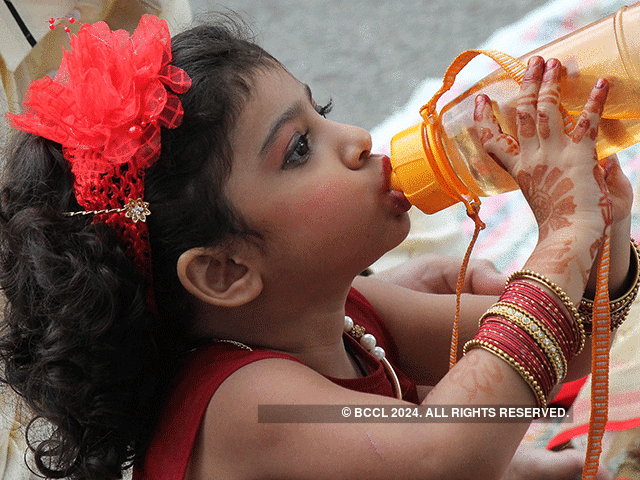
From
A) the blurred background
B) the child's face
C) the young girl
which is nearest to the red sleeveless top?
the young girl

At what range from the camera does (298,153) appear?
2.81ft

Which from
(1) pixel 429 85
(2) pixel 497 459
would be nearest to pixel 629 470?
(2) pixel 497 459

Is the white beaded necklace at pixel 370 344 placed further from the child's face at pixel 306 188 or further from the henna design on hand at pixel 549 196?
Result: the henna design on hand at pixel 549 196

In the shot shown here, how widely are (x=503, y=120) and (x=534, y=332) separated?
0.85ft

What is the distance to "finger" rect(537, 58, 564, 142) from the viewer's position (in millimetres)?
764

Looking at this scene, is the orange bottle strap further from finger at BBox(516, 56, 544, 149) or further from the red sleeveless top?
the red sleeveless top

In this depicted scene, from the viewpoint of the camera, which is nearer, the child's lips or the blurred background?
the child's lips

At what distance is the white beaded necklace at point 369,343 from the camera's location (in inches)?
40.9

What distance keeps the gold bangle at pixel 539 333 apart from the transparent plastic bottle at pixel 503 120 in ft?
0.54

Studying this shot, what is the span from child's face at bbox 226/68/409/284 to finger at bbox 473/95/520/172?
12 centimetres

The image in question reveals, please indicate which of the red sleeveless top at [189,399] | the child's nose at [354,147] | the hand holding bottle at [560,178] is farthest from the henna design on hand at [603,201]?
the red sleeveless top at [189,399]

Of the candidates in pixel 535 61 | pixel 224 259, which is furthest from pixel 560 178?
pixel 224 259

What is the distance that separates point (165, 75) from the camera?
85 cm

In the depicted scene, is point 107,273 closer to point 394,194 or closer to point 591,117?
point 394,194
